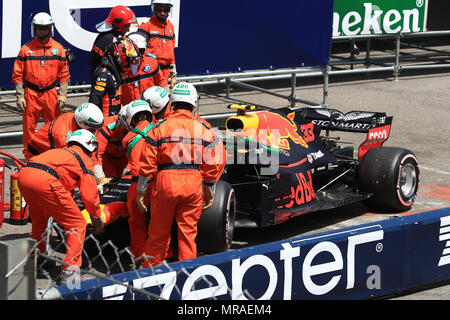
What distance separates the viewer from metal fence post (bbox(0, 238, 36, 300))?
11.4ft

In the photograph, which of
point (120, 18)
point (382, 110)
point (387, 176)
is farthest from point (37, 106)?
point (382, 110)

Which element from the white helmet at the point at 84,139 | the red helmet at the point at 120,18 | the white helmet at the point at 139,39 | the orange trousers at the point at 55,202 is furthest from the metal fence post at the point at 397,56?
the orange trousers at the point at 55,202

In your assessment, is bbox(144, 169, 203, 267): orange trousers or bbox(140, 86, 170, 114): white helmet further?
bbox(140, 86, 170, 114): white helmet

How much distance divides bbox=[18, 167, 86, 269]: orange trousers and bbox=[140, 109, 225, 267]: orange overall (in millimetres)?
570

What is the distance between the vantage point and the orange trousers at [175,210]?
6422 mm

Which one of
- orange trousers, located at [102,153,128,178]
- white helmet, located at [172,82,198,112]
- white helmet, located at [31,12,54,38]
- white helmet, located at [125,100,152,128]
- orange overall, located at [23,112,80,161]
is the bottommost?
orange trousers, located at [102,153,128,178]

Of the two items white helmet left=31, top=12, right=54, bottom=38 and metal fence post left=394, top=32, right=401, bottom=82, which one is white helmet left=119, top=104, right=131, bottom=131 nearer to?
white helmet left=31, top=12, right=54, bottom=38

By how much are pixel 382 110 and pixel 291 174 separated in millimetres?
6174

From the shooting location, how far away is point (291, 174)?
7891 millimetres

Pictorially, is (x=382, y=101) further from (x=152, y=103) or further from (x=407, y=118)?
(x=152, y=103)

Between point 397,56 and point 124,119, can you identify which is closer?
point 124,119

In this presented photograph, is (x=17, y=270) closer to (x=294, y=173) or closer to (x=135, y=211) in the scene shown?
(x=135, y=211)

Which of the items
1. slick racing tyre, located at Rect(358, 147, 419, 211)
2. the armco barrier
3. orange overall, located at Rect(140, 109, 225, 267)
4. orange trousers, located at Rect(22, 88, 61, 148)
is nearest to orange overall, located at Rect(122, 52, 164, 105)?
orange trousers, located at Rect(22, 88, 61, 148)
